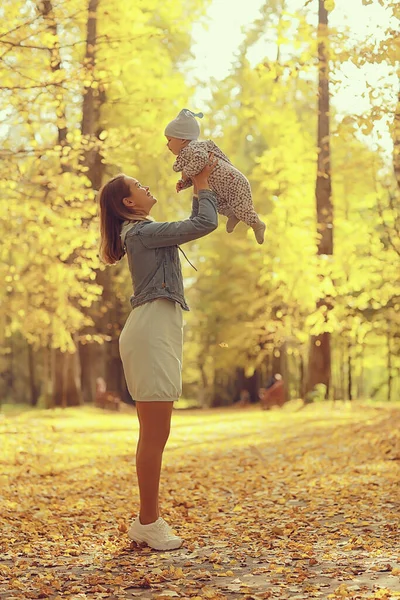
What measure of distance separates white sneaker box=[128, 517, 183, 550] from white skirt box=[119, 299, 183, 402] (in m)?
0.76

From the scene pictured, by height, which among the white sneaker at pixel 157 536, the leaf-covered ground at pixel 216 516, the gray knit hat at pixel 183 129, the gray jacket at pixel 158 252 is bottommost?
the leaf-covered ground at pixel 216 516

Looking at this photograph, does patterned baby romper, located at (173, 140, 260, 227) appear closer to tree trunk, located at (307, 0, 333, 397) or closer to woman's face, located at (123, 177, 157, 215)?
woman's face, located at (123, 177, 157, 215)

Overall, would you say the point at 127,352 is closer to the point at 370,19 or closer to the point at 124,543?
the point at 124,543

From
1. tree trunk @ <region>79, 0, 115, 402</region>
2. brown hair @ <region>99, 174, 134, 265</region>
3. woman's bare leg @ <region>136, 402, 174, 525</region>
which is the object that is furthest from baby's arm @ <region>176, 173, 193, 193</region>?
tree trunk @ <region>79, 0, 115, 402</region>

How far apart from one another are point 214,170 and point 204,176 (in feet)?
0.24

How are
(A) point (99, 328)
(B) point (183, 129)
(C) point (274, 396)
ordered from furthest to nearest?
(A) point (99, 328) < (C) point (274, 396) < (B) point (183, 129)

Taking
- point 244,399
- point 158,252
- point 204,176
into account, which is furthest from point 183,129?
point 244,399

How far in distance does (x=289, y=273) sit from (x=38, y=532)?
14.2m

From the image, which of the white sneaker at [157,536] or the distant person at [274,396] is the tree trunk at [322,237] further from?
the white sneaker at [157,536]

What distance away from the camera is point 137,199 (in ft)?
17.6

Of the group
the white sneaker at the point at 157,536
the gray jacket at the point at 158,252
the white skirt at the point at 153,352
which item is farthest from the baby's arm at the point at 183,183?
the white sneaker at the point at 157,536

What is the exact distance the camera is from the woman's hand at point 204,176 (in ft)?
16.5

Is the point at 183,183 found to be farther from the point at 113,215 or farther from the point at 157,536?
the point at 157,536

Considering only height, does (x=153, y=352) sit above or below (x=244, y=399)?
above
